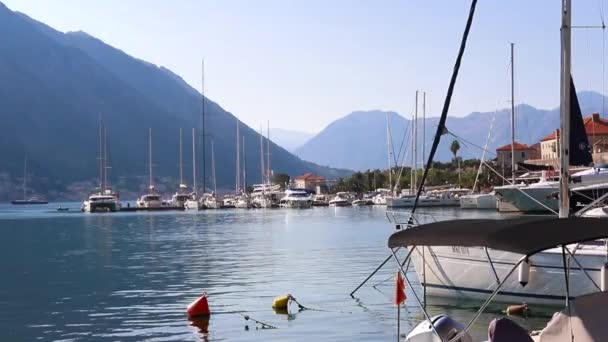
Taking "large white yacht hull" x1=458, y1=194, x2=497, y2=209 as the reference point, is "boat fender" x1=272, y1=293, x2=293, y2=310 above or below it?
below

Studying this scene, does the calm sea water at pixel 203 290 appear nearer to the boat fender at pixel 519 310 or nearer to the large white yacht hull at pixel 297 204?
the boat fender at pixel 519 310

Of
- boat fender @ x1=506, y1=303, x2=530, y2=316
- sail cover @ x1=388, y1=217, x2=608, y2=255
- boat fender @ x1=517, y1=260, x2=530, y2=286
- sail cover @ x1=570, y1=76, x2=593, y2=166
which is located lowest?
boat fender @ x1=506, y1=303, x2=530, y2=316

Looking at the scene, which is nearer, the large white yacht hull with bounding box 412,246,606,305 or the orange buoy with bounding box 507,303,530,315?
the large white yacht hull with bounding box 412,246,606,305

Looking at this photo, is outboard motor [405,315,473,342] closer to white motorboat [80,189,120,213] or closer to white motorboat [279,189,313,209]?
white motorboat [279,189,313,209]

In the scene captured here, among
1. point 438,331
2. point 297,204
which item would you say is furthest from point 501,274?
point 297,204

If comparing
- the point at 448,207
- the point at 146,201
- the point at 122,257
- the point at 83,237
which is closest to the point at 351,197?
the point at 146,201

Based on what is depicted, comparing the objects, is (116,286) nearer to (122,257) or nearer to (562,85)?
(122,257)

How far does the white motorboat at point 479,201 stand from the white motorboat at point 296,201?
56.3 m

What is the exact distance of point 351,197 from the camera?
195 meters

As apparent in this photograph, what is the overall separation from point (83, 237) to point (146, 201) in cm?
9918

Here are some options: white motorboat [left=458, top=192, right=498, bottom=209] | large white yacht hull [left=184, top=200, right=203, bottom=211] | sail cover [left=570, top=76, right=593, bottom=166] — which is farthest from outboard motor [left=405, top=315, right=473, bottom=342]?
large white yacht hull [left=184, top=200, right=203, bottom=211]

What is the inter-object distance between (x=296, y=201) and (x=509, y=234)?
165 m

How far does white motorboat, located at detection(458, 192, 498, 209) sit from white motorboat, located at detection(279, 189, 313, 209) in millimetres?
56274

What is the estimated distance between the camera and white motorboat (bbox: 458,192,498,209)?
390 ft
